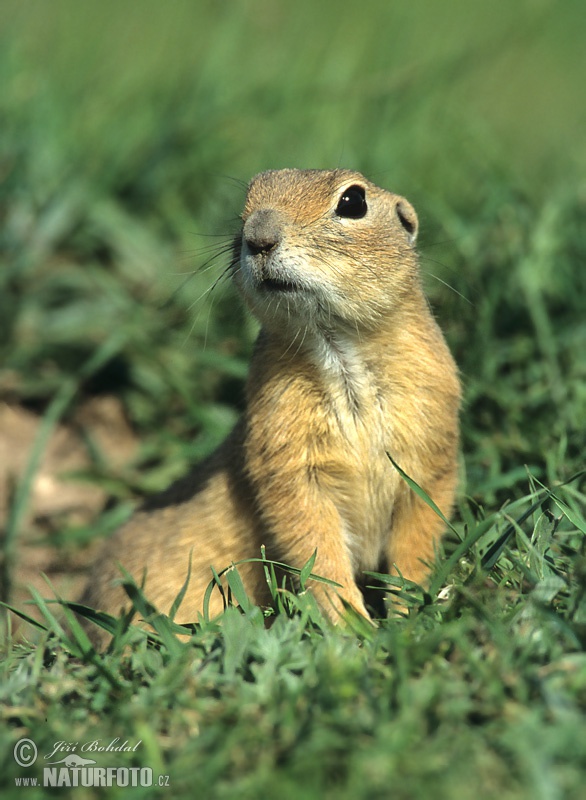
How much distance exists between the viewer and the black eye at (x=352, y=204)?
3.83 meters

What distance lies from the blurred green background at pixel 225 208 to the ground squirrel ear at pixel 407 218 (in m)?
0.75

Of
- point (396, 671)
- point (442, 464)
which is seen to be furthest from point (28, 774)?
point (442, 464)

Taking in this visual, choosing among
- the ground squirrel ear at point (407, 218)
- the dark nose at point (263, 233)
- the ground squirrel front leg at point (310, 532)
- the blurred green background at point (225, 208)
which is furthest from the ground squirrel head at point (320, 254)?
the blurred green background at point (225, 208)

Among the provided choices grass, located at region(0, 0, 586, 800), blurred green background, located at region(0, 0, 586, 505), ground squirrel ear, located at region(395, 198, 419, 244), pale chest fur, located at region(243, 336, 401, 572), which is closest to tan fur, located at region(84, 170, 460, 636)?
pale chest fur, located at region(243, 336, 401, 572)

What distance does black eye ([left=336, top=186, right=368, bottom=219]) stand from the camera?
Result: 3.83m

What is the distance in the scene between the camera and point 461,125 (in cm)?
744

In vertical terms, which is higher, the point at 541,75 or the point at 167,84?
the point at 541,75

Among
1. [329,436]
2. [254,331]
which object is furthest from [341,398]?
[254,331]

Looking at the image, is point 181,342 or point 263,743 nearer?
point 263,743

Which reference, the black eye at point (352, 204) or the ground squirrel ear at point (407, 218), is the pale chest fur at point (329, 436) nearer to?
the black eye at point (352, 204)

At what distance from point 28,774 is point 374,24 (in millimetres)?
8442

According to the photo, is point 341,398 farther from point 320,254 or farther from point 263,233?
point 263,233

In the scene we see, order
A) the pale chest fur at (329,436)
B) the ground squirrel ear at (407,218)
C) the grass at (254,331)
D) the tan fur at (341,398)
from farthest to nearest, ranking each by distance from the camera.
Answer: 1. the ground squirrel ear at (407,218)
2. the pale chest fur at (329,436)
3. the tan fur at (341,398)
4. the grass at (254,331)

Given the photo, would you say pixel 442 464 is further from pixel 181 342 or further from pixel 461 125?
pixel 461 125
